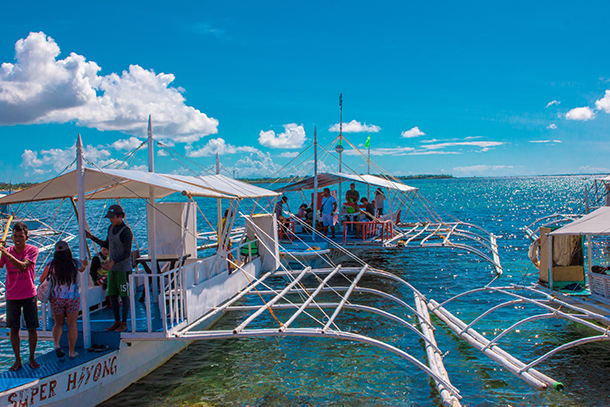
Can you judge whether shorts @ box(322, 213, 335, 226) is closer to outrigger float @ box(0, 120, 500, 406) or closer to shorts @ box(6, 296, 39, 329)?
outrigger float @ box(0, 120, 500, 406)

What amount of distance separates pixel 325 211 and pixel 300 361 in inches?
354

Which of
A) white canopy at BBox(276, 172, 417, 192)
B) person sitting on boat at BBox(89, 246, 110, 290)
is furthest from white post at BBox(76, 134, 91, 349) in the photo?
white canopy at BBox(276, 172, 417, 192)

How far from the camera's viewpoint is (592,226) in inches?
384

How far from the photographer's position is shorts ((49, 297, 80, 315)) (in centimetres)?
638

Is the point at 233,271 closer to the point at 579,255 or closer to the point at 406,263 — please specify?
the point at 579,255

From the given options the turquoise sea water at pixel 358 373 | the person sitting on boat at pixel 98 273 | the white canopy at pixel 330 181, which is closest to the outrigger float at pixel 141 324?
the person sitting on boat at pixel 98 273

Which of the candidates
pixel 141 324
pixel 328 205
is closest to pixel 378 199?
pixel 328 205

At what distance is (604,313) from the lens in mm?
9500

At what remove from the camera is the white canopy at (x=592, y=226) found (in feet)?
30.3

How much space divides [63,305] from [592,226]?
424 inches

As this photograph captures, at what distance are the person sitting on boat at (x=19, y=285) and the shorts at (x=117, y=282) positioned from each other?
1.12 m

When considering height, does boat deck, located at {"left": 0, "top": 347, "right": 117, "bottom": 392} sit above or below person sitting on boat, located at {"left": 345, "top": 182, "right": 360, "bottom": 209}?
below

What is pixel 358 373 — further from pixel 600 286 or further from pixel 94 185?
pixel 94 185

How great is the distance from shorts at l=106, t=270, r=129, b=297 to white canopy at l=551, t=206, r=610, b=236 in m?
9.12
